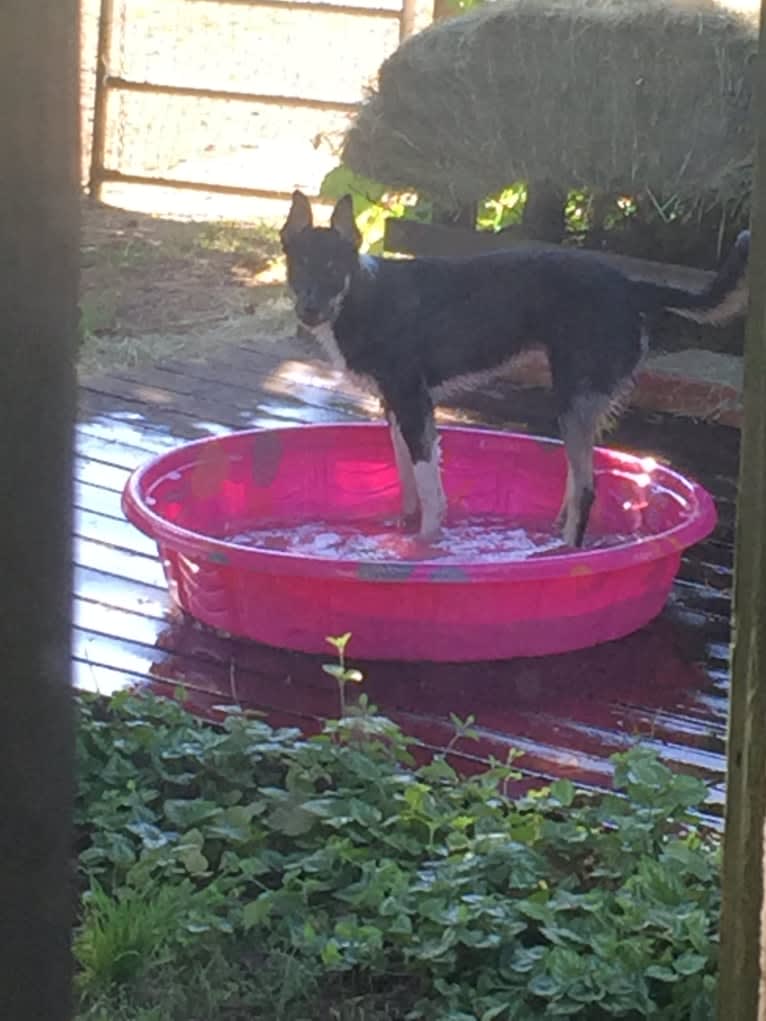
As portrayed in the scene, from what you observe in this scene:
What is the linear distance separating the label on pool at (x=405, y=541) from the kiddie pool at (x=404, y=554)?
16 millimetres

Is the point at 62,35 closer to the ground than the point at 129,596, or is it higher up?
higher up

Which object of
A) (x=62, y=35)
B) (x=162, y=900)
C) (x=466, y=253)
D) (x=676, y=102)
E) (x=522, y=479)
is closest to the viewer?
(x=62, y=35)

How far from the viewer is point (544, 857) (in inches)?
120

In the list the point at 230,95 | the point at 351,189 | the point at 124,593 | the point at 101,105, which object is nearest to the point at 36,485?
the point at 124,593

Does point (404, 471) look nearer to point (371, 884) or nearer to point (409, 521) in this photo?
point (409, 521)

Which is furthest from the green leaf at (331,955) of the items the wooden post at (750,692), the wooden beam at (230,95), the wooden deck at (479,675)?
the wooden beam at (230,95)

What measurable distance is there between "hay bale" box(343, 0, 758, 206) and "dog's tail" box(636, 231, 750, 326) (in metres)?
1.49

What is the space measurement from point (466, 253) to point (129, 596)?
3.14 m

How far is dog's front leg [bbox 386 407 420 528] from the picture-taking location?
5.34 m

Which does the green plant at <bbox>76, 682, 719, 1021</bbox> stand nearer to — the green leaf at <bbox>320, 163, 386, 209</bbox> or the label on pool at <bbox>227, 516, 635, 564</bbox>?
the label on pool at <bbox>227, 516, 635, 564</bbox>

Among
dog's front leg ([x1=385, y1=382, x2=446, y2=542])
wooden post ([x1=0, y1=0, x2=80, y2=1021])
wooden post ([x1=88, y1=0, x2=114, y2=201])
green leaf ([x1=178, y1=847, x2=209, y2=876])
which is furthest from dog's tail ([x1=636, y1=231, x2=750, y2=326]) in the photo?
wooden post ([x1=88, y1=0, x2=114, y2=201])

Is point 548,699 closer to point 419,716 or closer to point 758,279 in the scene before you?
point 419,716

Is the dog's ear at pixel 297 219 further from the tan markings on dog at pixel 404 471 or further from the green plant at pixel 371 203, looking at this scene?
the green plant at pixel 371 203

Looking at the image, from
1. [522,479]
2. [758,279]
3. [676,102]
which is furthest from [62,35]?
[676,102]
